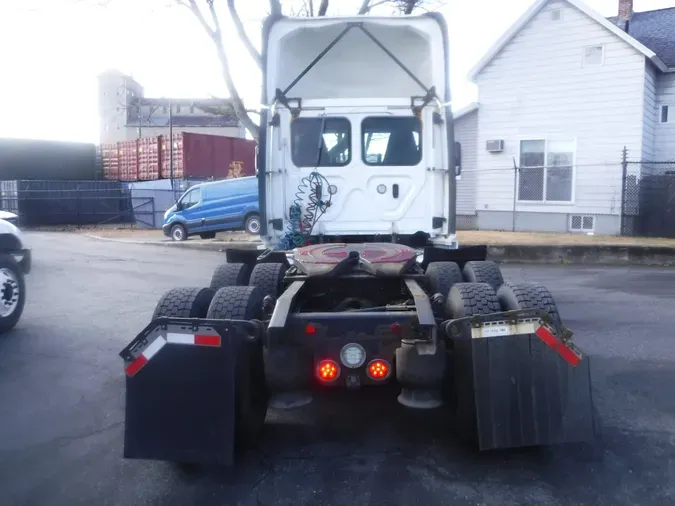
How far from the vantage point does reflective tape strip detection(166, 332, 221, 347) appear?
13.3 feet

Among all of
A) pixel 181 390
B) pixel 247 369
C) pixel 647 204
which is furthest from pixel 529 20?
pixel 181 390

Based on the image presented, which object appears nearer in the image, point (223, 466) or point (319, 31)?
point (223, 466)

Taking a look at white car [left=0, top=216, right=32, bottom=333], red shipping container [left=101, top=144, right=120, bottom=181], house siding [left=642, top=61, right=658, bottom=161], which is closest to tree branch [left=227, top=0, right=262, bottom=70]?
house siding [left=642, top=61, right=658, bottom=161]

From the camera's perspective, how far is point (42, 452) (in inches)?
186

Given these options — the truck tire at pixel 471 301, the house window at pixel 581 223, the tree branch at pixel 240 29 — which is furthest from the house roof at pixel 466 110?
the truck tire at pixel 471 301

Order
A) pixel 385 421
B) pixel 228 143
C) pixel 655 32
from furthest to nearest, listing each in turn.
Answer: pixel 228 143, pixel 655 32, pixel 385 421

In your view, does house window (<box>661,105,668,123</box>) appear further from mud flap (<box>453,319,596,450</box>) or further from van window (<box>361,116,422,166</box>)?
mud flap (<box>453,319,596,450</box>)

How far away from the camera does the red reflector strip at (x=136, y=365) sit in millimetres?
4062

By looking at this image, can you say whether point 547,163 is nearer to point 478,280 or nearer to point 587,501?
point 478,280

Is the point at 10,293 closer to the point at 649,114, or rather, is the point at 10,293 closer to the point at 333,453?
the point at 333,453

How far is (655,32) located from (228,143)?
65.1 ft

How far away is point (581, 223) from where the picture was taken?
19.6 metres

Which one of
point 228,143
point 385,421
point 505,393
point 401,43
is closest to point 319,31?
point 401,43

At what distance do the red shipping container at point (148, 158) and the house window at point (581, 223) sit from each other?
67.3 feet
